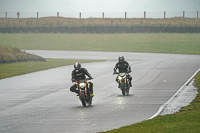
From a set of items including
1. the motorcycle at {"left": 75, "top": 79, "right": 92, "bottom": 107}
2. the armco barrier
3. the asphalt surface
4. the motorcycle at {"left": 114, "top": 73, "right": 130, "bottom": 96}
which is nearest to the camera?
the asphalt surface

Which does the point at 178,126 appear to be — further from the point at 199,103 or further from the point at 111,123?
the point at 199,103

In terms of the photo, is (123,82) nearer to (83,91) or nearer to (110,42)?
(83,91)

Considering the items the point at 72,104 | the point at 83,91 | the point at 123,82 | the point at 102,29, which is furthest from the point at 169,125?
the point at 102,29

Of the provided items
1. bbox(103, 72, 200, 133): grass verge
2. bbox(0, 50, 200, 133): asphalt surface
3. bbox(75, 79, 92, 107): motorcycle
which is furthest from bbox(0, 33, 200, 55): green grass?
bbox(103, 72, 200, 133): grass verge

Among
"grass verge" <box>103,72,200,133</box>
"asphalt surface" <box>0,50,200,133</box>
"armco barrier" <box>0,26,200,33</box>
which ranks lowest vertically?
"asphalt surface" <box>0,50,200,133</box>

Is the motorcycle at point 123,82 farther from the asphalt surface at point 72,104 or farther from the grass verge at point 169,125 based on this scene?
the grass verge at point 169,125

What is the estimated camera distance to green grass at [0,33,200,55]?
64.6 meters

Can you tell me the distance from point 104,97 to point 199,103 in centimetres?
405

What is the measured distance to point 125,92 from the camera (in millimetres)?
19984

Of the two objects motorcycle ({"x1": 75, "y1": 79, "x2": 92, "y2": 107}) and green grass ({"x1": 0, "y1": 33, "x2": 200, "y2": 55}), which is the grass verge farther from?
green grass ({"x1": 0, "y1": 33, "x2": 200, "y2": 55})

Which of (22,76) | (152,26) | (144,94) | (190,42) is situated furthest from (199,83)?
(152,26)

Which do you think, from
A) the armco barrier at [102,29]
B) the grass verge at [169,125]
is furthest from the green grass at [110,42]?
the grass verge at [169,125]

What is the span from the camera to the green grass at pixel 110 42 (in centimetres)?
6456

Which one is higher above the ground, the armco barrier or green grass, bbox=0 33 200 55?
the armco barrier
